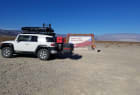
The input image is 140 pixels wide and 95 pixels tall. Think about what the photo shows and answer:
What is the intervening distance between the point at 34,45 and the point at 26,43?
2.08 ft

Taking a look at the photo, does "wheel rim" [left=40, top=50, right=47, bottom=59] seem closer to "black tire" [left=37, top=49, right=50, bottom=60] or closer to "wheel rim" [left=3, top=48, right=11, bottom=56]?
"black tire" [left=37, top=49, right=50, bottom=60]

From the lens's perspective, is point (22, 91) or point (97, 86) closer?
point (22, 91)

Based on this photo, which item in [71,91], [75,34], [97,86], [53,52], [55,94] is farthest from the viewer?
[75,34]

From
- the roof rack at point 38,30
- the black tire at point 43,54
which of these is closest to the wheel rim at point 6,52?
the roof rack at point 38,30

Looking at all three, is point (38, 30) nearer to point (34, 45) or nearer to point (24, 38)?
point (24, 38)

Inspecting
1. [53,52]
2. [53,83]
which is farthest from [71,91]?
[53,52]

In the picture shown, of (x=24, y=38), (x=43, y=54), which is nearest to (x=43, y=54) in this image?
(x=43, y=54)

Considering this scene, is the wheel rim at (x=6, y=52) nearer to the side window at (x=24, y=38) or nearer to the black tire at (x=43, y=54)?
the side window at (x=24, y=38)

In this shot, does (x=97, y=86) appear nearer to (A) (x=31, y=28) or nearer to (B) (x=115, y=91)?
(B) (x=115, y=91)

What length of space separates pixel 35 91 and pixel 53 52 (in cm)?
422

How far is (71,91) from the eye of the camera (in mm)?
3254

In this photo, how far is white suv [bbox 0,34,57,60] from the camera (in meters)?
7.36

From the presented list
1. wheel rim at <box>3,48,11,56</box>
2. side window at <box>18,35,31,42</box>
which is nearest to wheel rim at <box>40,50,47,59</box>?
side window at <box>18,35,31,42</box>

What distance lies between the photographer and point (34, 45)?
24.7 feet
